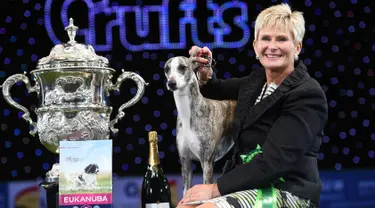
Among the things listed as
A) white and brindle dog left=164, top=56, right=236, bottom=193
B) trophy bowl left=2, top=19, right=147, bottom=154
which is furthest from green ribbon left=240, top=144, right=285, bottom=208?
trophy bowl left=2, top=19, right=147, bottom=154

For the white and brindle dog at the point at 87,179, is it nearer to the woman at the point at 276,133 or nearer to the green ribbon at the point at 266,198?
the woman at the point at 276,133

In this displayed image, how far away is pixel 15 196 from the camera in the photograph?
Answer: 3.72 m

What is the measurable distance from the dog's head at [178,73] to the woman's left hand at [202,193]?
30 cm

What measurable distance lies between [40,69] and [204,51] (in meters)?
0.53

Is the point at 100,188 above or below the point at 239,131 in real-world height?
below

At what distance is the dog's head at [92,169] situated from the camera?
1.98 meters

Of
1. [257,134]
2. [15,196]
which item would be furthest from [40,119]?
[15,196]

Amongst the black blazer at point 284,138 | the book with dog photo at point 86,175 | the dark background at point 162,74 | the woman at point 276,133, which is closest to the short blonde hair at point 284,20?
the woman at point 276,133

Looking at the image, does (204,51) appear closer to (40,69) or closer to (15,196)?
(40,69)

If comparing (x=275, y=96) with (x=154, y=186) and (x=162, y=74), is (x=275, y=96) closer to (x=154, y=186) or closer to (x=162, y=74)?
(x=154, y=186)

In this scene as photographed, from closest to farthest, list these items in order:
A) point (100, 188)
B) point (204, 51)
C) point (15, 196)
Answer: point (100, 188)
point (204, 51)
point (15, 196)

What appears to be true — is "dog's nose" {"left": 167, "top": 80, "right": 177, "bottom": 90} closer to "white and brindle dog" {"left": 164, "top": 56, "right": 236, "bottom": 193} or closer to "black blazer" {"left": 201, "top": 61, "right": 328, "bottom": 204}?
"white and brindle dog" {"left": 164, "top": 56, "right": 236, "bottom": 193}

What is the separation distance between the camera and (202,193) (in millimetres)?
1924

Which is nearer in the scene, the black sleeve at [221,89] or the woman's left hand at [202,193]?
the woman's left hand at [202,193]
